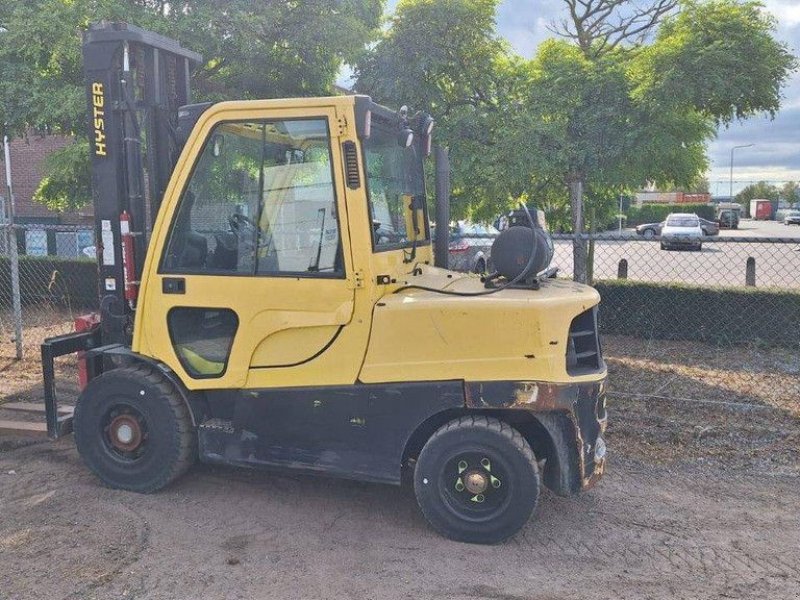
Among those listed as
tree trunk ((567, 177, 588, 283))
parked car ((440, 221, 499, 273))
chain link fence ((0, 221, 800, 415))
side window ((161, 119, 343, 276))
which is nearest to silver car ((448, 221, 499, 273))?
parked car ((440, 221, 499, 273))

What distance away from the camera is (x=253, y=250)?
163 inches

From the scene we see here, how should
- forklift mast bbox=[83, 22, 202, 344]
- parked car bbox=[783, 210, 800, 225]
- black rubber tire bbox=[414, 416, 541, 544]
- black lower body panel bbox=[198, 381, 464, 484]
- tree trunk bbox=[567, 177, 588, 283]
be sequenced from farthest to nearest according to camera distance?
parked car bbox=[783, 210, 800, 225]
tree trunk bbox=[567, 177, 588, 283]
forklift mast bbox=[83, 22, 202, 344]
black lower body panel bbox=[198, 381, 464, 484]
black rubber tire bbox=[414, 416, 541, 544]

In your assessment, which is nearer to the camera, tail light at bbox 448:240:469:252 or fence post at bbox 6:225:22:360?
fence post at bbox 6:225:22:360

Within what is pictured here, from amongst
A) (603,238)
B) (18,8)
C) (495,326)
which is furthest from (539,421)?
(18,8)

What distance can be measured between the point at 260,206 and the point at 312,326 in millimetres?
758

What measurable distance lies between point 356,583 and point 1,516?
2258mm

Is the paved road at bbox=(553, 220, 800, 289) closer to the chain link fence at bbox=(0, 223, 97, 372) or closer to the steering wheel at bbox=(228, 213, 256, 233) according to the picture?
the chain link fence at bbox=(0, 223, 97, 372)

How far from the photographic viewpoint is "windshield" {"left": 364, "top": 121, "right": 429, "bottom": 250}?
4238 millimetres

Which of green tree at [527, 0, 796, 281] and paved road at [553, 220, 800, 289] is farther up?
green tree at [527, 0, 796, 281]

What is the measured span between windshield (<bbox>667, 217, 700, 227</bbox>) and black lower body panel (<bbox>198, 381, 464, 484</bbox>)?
3069 centimetres

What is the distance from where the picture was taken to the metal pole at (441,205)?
5031 millimetres

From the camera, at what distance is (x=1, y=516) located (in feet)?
13.9

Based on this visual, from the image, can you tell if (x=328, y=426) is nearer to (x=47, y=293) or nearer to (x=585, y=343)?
(x=585, y=343)

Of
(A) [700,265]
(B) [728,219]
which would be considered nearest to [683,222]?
(A) [700,265]
